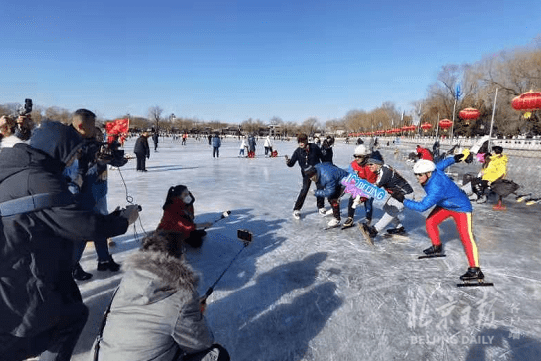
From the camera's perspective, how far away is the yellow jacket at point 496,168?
23.1 ft

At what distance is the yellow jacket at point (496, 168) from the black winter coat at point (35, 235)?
833 centimetres

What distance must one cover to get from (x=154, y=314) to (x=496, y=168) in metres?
8.32

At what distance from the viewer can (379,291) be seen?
3.23 meters

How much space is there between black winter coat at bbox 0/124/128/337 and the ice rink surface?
955 mm

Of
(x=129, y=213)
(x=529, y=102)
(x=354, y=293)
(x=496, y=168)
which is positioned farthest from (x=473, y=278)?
(x=529, y=102)

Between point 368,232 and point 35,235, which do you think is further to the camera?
point 368,232

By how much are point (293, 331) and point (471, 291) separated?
6.98ft

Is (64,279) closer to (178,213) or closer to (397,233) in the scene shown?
(178,213)

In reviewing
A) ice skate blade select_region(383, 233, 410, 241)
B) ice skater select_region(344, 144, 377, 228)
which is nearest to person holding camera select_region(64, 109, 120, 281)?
ice skater select_region(344, 144, 377, 228)

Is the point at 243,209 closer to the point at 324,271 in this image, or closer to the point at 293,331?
the point at 324,271

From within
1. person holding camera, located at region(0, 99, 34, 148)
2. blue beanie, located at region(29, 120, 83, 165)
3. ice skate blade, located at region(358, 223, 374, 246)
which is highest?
person holding camera, located at region(0, 99, 34, 148)

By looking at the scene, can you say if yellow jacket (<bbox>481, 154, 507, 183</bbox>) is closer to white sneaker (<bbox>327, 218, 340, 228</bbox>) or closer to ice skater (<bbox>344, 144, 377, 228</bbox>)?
ice skater (<bbox>344, 144, 377, 228</bbox>)

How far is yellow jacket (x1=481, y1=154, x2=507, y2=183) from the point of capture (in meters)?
7.04

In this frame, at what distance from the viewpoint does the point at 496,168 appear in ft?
23.3
